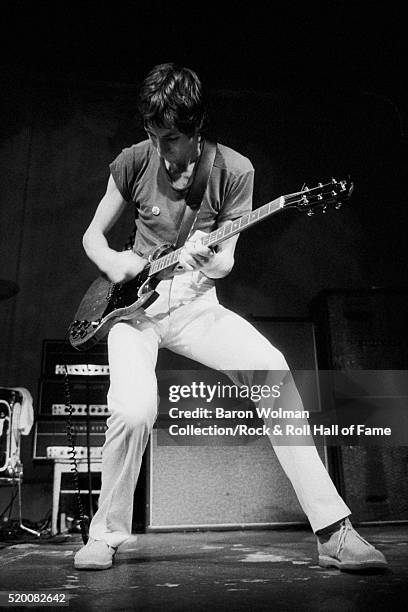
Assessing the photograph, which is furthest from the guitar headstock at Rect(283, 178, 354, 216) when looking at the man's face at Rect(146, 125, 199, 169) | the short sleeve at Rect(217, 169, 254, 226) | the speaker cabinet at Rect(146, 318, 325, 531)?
the speaker cabinet at Rect(146, 318, 325, 531)

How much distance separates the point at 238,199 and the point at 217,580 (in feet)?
4.15

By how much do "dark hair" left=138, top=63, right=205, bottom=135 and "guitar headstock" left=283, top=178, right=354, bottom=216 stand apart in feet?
1.39

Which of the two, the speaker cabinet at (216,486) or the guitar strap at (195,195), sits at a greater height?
the guitar strap at (195,195)

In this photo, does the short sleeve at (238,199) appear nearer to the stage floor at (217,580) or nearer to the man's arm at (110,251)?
the man's arm at (110,251)

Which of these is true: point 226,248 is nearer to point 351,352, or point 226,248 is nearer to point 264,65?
point 351,352

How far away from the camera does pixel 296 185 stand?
4703 millimetres

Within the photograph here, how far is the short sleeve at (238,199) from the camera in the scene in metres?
2.06

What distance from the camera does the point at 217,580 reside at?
1459 mm

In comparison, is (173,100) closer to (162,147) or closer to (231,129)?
(162,147)

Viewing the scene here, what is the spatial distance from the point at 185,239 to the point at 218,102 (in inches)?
126

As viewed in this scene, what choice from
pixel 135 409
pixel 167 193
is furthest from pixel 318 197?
pixel 135 409

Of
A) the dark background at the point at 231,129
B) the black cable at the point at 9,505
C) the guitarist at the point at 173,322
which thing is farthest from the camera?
the dark background at the point at 231,129

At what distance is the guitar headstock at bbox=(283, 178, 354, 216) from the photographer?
1783mm

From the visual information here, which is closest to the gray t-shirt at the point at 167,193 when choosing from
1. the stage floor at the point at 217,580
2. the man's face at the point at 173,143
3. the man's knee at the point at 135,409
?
the man's face at the point at 173,143
